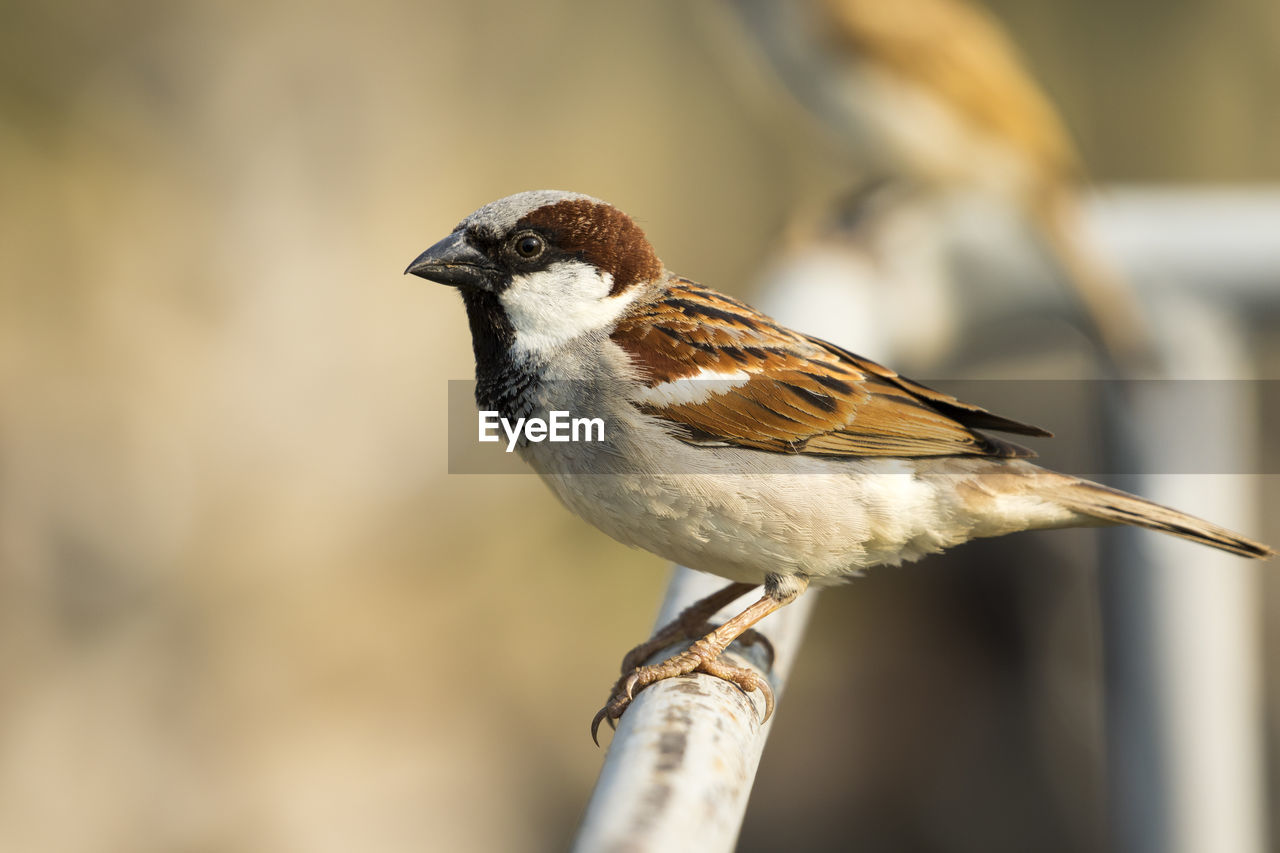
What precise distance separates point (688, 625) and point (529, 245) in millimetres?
586

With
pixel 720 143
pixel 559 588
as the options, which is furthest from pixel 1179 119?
pixel 559 588

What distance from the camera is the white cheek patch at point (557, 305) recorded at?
1.83m

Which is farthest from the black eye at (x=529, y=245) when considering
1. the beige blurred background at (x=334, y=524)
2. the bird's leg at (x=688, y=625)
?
the beige blurred background at (x=334, y=524)

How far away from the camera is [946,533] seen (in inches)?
73.0

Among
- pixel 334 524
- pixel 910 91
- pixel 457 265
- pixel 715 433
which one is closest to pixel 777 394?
pixel 715 433

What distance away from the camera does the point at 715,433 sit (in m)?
1.75

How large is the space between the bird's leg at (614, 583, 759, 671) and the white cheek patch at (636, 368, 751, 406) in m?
0.28

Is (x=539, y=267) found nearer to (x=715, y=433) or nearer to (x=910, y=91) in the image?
(x=715, y=433)

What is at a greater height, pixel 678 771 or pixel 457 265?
pixel 457 265

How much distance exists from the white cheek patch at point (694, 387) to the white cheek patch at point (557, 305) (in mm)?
157

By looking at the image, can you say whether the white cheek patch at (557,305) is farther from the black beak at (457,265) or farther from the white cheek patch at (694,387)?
the white cheek patch at (694,387)

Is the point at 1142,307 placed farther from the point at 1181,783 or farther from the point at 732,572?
the point at 732,572

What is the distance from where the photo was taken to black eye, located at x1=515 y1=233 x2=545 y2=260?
1.86m

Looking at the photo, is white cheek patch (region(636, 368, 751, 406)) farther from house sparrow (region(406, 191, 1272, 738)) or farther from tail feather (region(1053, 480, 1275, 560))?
tail feather (region(1053, 480, 1275, 560))
